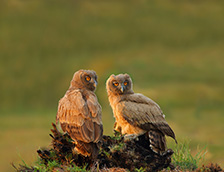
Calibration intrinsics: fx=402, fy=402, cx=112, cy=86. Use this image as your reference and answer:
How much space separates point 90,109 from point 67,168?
1127 millimetres

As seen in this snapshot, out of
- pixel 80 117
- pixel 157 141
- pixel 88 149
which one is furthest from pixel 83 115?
pixel 157 141

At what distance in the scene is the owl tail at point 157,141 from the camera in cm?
768

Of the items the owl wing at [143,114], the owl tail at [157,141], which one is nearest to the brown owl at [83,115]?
the owl wing at [143,114]

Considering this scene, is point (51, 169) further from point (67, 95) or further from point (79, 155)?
point (67, 95)

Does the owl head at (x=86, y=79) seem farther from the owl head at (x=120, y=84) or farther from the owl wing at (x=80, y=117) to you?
the owl head at (x=120, y=84)

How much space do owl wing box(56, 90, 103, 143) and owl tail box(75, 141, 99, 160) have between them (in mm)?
99

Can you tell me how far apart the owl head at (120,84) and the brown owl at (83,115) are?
A: 2.24 feet

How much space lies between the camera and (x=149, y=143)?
7.76 meters

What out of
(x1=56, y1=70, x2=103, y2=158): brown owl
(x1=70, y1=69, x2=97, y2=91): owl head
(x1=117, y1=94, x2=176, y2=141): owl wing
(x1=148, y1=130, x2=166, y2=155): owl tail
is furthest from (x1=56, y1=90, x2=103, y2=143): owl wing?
→ (x1=148, y1=130, x2=166, y2=155): owl tail

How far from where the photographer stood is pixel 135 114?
26.1 feet

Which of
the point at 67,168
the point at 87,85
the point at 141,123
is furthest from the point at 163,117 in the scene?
the point at 67,168

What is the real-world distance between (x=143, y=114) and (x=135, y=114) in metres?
0.16

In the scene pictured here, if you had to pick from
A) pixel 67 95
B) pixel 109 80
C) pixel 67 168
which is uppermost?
pixel 109 80

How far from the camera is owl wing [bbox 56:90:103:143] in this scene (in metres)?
6.91
